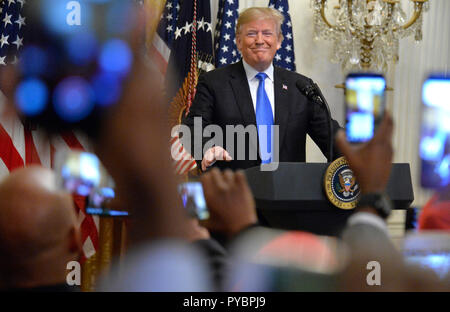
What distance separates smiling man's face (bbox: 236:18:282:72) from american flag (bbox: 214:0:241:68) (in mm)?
1954

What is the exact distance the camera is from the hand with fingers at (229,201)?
69 centimetres

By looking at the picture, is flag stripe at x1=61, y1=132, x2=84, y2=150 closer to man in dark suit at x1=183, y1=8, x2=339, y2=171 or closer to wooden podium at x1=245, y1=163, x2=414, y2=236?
wooden podium at x1=245, y1=163, x2=414, y2=236

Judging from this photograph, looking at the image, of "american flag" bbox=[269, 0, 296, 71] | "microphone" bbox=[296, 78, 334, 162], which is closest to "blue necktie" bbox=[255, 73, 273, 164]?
"microphone" bbox=[296, 78, 334, 162]

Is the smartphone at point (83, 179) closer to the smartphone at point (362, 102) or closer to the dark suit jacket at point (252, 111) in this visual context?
the smartphone at point (362, 102)

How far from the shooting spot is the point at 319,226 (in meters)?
1.42

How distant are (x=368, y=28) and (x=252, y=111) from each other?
7.22 ft

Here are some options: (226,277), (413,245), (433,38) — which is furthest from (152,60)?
(433,38)

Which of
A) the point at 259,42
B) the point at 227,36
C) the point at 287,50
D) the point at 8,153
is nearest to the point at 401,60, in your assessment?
the point at 287,50

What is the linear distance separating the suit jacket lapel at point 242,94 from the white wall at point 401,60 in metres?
2.15

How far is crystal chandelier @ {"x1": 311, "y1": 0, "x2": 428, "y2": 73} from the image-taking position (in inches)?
172

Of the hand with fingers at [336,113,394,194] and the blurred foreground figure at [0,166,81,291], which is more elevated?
the hand with fingers at [336,113,394,194]

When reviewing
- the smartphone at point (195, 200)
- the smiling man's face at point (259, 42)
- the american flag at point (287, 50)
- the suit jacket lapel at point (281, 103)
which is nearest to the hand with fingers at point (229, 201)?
the smartphone at point (195, 200)

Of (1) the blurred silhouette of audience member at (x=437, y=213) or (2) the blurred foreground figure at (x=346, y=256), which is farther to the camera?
(1) the blurred silhouette of audience member at (x=437, y=213)
